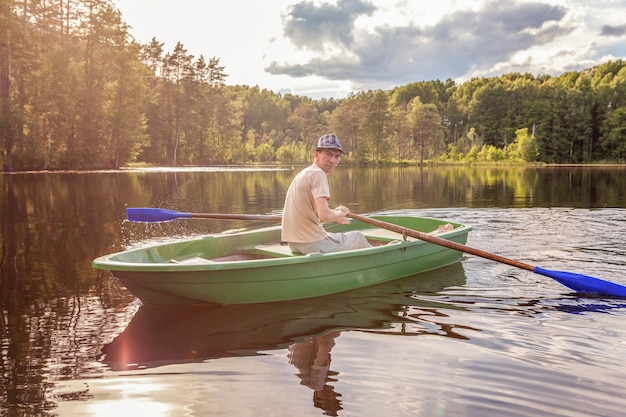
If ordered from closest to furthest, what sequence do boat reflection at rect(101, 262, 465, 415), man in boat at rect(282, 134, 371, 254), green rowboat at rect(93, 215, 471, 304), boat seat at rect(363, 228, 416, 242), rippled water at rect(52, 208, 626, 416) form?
rippled water at rect(52, 208, 626, 416), boat reflection at rect(101, 262, 465, 415), green rowboat at rect(93, 215, 471, 304), man in boat at rect(282, 134, 371, 254), boat seat at rect(363, 228, 416, 242)

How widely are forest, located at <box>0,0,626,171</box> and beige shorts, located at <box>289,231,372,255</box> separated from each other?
34971mm

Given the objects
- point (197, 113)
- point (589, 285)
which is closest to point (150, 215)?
point (589, 285)

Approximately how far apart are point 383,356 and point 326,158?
261cm

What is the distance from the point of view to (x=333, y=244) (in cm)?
656

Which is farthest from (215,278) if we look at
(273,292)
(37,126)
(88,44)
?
(88,44)

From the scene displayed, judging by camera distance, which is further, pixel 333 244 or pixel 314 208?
pixel 333 244

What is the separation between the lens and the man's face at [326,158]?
618cm

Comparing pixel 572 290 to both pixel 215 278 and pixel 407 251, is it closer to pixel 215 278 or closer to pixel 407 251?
pixel 407 251

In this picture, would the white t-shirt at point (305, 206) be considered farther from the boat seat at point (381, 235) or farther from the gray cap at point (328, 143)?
the boat seat at point (381, 235)

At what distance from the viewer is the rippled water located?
3621 mm

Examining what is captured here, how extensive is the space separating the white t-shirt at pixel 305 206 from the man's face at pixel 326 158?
82 mm

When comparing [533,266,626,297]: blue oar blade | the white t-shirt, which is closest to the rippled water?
[533,266,626,297]: blue oar blade

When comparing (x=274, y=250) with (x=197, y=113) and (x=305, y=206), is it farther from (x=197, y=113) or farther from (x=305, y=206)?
(x=197, y=113)

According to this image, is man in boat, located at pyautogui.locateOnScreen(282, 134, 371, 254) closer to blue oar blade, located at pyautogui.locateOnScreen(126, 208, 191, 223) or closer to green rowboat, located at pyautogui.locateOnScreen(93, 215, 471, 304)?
green rowboat, located at pyautogui.locateOnScreen(93, 215, 471, 304)
